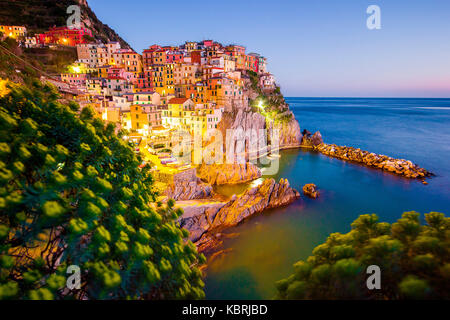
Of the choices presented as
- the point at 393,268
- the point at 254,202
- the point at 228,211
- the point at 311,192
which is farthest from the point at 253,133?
the point at 393,268

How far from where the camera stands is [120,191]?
603 centimetres

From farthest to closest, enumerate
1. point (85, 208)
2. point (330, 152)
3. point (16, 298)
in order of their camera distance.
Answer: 1. point (330, 152)
2. point (85, 208)
3. point (16, 298)

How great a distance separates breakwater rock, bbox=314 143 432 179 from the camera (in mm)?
32753

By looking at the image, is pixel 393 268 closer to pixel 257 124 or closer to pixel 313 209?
pixel 313 209

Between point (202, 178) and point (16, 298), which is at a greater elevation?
point (16, 298)

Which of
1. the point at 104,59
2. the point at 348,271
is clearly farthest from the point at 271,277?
the point at 104,59

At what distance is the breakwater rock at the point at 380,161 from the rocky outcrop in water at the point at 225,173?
2147 cm

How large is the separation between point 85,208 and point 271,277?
13610mm

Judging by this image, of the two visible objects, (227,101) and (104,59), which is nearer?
(227,101)

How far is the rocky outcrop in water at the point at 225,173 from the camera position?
28634 mm

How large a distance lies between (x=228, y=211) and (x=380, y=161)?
30.5m
